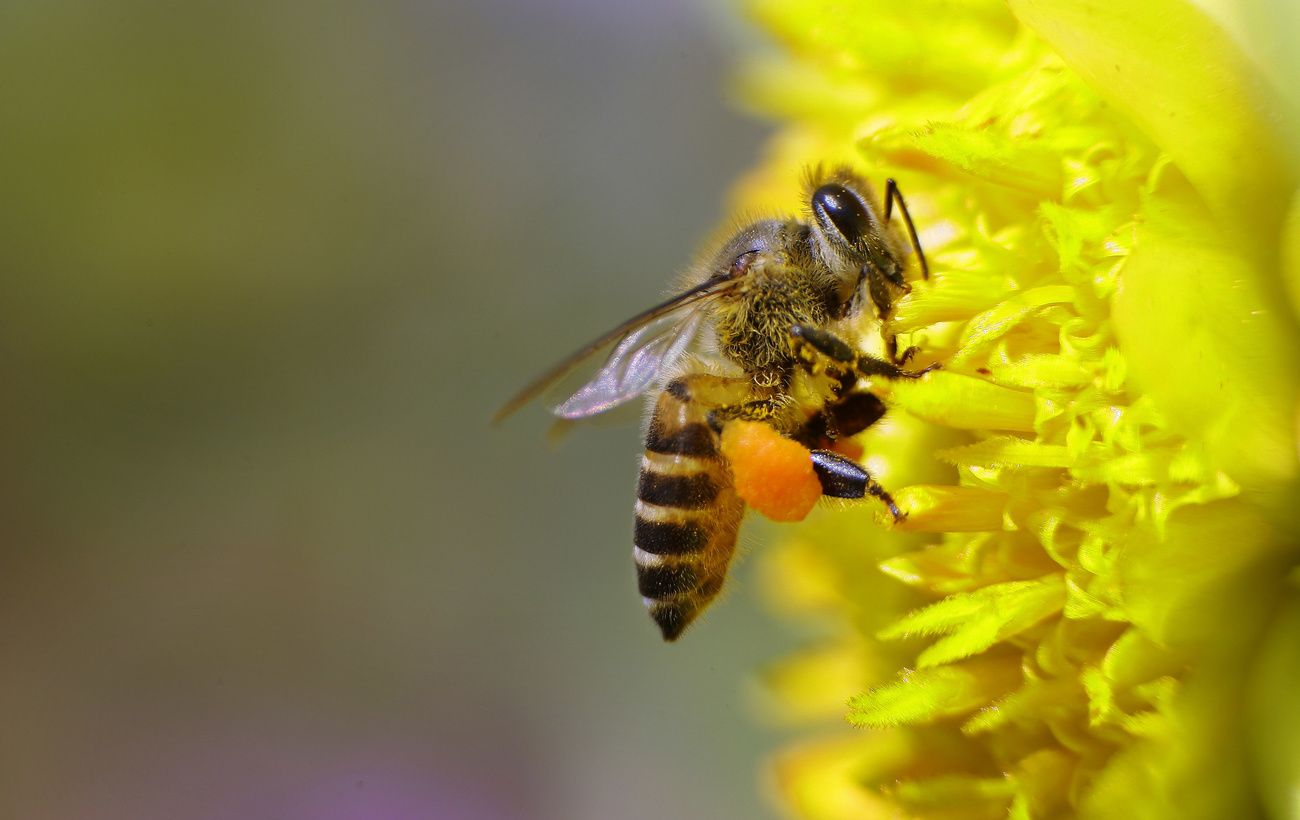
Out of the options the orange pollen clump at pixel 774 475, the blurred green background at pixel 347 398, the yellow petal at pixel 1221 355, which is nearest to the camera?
the yellow petal at pixel 1221 355

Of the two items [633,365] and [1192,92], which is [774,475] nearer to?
[633,365]

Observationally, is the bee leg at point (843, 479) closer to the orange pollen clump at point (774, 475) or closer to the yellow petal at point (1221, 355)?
the orange pollen clump at point (774, 475)

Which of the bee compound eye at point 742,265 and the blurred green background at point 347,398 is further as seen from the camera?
the blurred green background at point 347,398

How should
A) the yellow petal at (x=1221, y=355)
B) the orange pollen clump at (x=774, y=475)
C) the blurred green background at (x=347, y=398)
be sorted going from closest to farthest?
the yellow petal at (x=1221, y=355) < the orange pollen clump at (x=774, y=475) < the blurred green background at (x=347, y=398)

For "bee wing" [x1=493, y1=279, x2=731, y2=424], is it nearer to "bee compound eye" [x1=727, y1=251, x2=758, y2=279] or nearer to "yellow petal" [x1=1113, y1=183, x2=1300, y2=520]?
"bee compound eye" [x1=727, y1=251, x2=758, y2=279]

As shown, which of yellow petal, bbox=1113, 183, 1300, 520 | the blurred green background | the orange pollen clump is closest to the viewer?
yellow petal, bbox=1113, 183, 1300, 520

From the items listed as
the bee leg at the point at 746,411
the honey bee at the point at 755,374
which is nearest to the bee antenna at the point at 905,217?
the honey bee at the point at 755,374

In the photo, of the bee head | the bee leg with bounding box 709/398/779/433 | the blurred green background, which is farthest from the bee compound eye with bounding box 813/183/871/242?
the blurred green background
